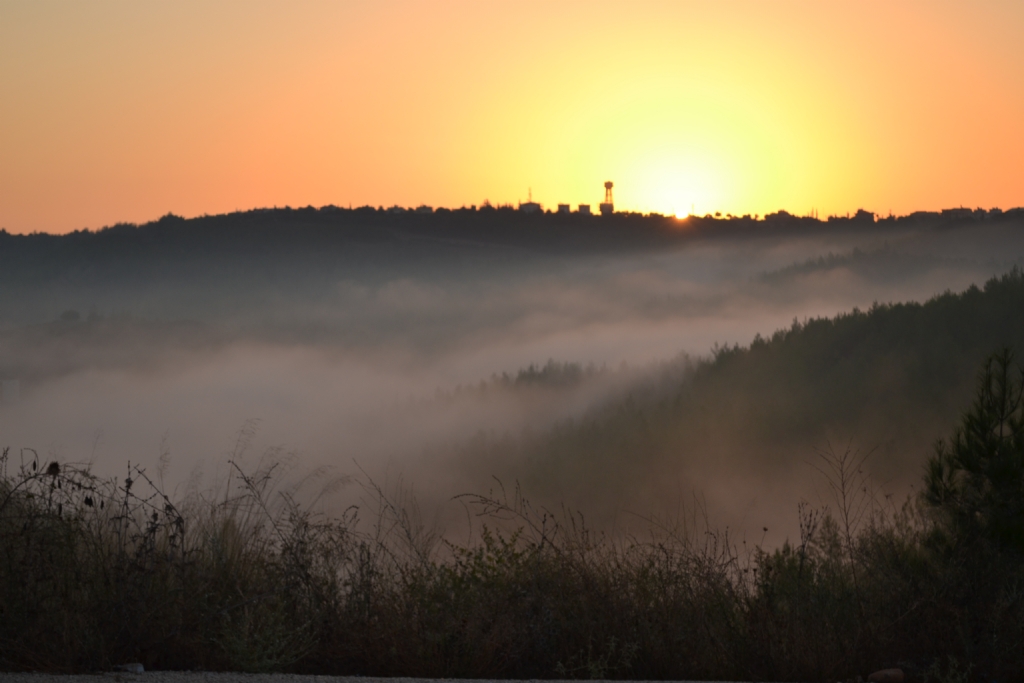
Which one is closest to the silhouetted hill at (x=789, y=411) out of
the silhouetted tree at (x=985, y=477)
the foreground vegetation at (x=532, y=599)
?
the silhouetted tree at (x=985, y=477)

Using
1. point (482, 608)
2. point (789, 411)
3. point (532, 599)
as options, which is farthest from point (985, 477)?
point (789, 411)

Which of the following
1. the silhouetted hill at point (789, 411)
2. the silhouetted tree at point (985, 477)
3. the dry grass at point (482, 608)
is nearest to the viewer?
the dry grass at point (482, 608)

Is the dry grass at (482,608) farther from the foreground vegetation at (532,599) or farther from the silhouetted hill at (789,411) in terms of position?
the silhouetted hill at (789,411)

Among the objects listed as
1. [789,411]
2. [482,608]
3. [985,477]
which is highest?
[985,477]

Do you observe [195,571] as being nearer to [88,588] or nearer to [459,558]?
[88,588]

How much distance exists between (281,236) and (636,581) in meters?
180

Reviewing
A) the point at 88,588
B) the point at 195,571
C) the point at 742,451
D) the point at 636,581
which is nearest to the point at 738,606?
the point at 636,581

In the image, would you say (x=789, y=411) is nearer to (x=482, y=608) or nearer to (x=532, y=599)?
(x=532, y=599)

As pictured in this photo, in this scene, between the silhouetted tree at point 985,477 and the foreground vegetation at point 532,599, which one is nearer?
the foreground vegetation at point 532,599

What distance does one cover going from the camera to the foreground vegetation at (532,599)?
5.20m

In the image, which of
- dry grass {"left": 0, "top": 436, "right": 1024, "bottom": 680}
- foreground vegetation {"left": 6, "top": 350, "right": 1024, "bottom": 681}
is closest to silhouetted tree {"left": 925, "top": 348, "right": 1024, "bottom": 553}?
foreground vegetation {"left": 6, "top": 350, "right": 1024, "bottom": 681}

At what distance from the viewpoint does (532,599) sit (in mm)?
5625

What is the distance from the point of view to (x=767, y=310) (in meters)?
131

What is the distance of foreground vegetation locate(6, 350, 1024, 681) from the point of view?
17.1 feet
